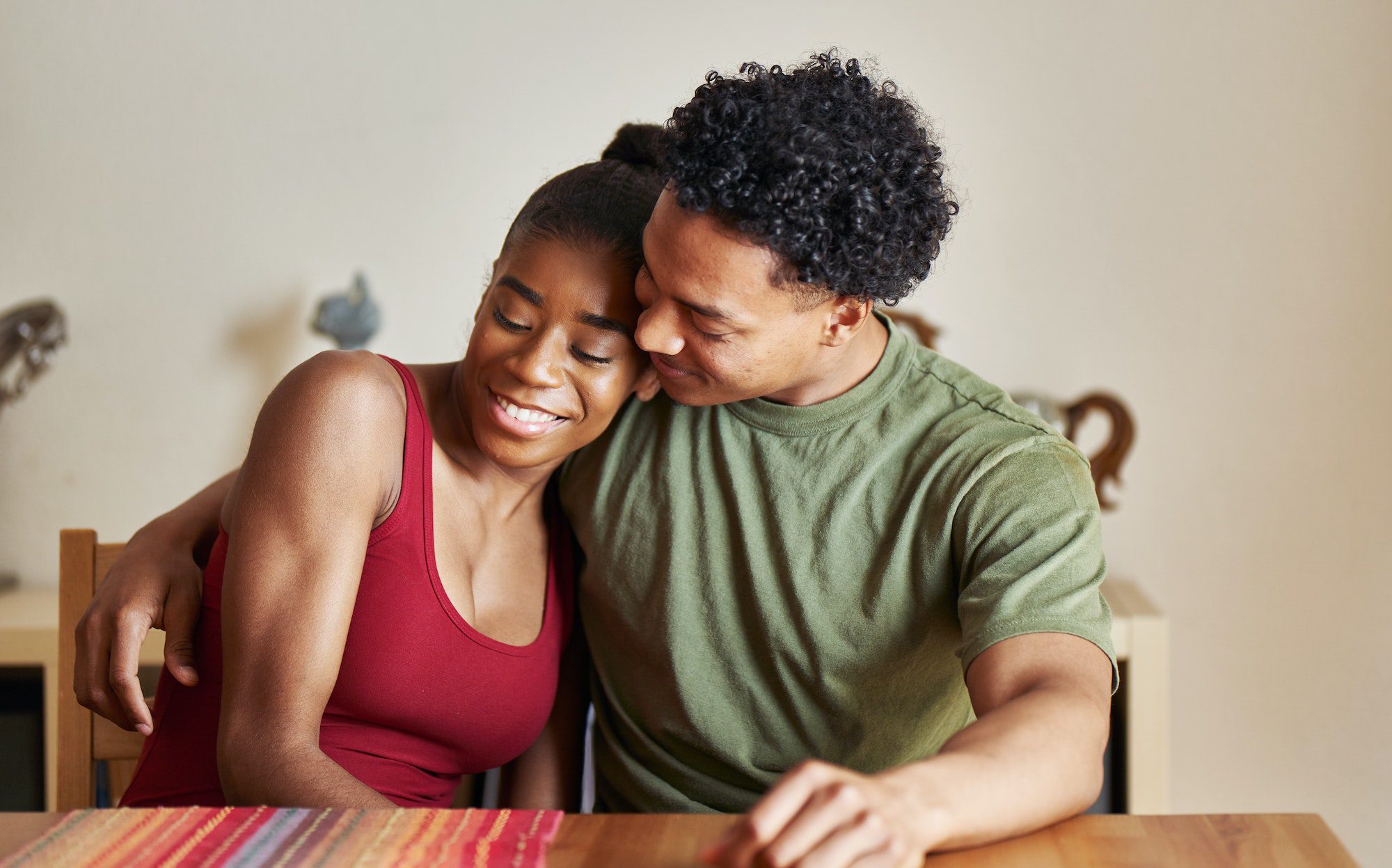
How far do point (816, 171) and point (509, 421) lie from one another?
37cm

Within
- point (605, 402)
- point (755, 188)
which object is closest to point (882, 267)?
point (755, 188)

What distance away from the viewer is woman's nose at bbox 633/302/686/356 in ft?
3.42

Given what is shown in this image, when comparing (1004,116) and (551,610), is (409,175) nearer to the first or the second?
(1004,116)

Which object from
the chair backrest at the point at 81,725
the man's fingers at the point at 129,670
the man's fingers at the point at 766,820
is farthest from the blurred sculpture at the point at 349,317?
Result: the man's fingers at the point at 766,820

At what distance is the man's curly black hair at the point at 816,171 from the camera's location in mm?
983

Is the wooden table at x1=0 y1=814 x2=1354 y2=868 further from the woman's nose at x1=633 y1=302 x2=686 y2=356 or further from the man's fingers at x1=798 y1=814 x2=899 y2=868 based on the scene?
the woman's nose at x1=633 y1=302 x2=686 y2=356

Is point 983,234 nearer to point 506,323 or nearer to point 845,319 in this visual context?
point 845,319

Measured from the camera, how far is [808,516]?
1.16m

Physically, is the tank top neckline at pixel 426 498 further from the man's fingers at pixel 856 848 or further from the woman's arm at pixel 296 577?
the man's fingers at pixel 856 848

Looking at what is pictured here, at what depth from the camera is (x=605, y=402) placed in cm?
113

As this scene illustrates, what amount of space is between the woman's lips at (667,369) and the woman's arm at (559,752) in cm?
37

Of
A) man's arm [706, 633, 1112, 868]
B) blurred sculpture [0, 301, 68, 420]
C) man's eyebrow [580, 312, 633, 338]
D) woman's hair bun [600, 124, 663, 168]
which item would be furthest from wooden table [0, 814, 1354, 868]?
blurred sculpture [0, 301, 68, 420]

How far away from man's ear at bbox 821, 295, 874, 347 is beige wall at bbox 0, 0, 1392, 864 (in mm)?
1188

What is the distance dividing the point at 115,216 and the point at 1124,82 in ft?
6.71
